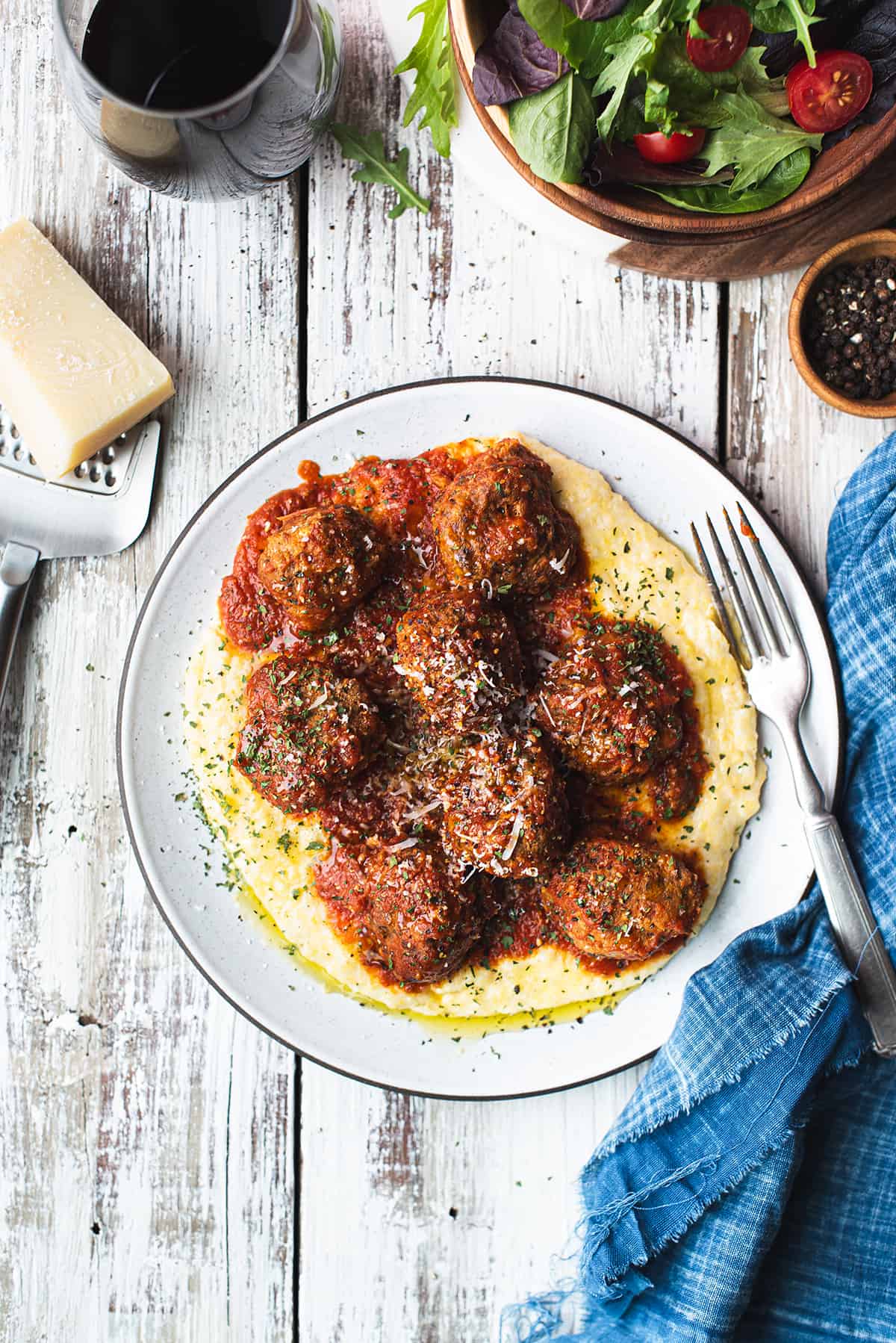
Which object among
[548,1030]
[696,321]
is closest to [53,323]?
[696,321]

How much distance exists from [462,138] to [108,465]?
201 cm

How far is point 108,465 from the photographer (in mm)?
4598

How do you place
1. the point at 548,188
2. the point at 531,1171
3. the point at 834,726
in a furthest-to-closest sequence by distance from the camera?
the point at 531,1171 → the point at 834,726 → the point at 548,188

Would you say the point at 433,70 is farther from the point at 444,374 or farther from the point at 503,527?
the point at 503,527

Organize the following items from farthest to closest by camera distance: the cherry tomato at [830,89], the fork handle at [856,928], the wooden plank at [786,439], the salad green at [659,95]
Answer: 1. the wooden plank at [786,439]
2. the fork handle at [856,928]
3. the cherry tomato at [830,89]
4. the salad green at [659,95]

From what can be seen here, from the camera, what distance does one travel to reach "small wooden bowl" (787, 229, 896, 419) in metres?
4.27

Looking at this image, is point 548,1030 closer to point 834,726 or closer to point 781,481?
point 834,726

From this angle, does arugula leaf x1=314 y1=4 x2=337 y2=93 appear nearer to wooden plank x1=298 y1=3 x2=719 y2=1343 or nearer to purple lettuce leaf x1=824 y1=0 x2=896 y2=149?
wooden plank x1=298 y1=3 x2=719 y2=1343

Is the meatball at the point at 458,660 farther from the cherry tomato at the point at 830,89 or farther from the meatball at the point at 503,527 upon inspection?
the cherry tomato at the point at 830,89

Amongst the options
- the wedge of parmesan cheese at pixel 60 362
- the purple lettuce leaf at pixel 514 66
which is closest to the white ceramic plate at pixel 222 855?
the wedge of parmesan cheese at pixel 60 362

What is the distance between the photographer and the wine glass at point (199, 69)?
12.2 ft

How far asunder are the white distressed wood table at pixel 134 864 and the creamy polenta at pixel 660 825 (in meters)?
0.58

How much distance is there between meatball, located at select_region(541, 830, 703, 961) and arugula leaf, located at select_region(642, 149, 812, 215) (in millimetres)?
2414

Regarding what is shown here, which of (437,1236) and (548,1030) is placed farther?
(437,1236)
